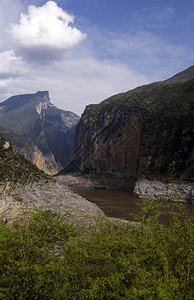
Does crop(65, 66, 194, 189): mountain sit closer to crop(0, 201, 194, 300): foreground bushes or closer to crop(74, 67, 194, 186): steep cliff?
crop(74, 67, 194, 186): steep cliff

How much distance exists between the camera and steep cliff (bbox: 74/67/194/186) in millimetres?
46156

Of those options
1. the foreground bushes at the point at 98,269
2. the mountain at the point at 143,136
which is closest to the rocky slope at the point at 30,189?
the foreground bushes at the point at 98,269

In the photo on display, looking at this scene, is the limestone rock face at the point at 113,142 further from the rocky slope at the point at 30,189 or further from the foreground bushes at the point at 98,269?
the foreground bushes at the point at 98,269

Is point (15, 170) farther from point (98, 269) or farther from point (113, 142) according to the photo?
point (113, 142)

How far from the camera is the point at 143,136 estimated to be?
5947cm

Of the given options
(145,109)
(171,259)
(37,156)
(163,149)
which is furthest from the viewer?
(37,156)

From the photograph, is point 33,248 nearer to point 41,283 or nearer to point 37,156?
point 41,283

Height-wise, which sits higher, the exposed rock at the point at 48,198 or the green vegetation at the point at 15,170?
the green vegetation at the point at 15,170

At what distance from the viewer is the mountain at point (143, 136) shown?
4588cm

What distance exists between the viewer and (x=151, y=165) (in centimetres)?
5081

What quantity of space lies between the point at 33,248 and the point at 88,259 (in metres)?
2.16

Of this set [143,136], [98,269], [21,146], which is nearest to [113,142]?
[143,136]

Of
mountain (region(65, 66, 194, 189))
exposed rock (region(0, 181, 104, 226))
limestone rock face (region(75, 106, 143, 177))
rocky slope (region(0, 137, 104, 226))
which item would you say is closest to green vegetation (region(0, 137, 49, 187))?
rocky slope (region(0, 137, 104, 226))

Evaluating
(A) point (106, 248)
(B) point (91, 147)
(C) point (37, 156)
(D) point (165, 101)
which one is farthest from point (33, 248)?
(C) point (37, 156)
